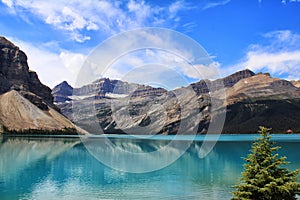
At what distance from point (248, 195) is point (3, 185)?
31.0 metres

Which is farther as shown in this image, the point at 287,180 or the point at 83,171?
the point at 83,171

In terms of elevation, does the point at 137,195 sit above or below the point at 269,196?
below

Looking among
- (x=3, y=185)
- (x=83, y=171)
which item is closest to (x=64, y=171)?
(x=83, y=171)

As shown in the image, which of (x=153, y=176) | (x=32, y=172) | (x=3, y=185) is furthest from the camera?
(x=32, y=172)

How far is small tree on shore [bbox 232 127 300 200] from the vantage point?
1523 centimetres

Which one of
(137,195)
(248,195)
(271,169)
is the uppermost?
(271,169)

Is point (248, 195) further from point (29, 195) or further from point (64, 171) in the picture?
point (64, 171)

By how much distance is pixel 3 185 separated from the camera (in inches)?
1441

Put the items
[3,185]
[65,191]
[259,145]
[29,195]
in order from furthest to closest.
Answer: [3,185], [65,191], [29,195], [259,145]

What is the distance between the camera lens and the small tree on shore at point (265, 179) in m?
15.2

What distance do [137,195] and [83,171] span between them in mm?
20462

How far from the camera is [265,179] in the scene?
15570 mm

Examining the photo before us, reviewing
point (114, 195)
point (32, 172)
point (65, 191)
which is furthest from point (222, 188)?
point (32, 172)

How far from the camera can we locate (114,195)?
32.5 m
